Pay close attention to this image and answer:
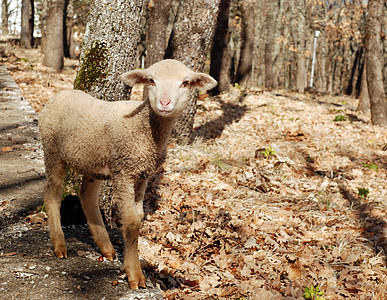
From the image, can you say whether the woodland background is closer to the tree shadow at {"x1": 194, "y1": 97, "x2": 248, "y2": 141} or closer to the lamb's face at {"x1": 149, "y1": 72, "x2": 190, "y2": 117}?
the tree shadow at {"x1": 194, "y1": 97, "x2": 248, "y2": 141}

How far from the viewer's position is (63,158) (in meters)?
3.45

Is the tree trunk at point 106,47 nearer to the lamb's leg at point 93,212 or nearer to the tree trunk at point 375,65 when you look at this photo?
the lamb's leg at point 93,212

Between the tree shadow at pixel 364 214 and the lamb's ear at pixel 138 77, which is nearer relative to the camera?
the lamb's ear at pixel 138 77

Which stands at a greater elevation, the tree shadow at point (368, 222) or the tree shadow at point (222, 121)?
the tree shadow at point (222, 121)

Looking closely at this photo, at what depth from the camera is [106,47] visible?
14.5 ft

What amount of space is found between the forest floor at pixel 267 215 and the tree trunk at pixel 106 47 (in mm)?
2034

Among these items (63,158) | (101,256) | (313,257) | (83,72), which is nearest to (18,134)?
(83,72)

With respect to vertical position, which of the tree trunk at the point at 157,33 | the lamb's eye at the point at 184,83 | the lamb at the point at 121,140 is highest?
the tree trunk at the point at 157,33

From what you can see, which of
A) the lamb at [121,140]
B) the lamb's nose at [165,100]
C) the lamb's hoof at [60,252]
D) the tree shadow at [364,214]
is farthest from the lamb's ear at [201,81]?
the tree shadow at [364,214]

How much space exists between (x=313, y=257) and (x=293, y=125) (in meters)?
6.45

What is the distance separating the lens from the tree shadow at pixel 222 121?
9062 mm

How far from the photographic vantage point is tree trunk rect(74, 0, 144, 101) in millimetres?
4414

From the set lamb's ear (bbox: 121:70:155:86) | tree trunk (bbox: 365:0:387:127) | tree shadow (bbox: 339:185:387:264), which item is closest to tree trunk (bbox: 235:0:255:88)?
tree trunk (bbox: 365:0:387:127)

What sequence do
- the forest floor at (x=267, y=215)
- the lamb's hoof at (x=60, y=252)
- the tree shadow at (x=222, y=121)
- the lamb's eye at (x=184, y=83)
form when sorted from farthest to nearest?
the tree shadow at (x=222, y=121) → the forest floor at (x=267, y=215) → the lamb's hoof at (x=60, y=252) → the lamb's eye at (x=184, y=83)
